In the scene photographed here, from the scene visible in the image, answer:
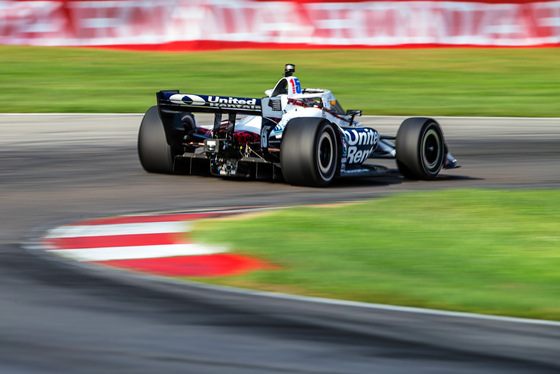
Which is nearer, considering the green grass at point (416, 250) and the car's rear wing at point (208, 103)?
the green grass at point (416, 250)

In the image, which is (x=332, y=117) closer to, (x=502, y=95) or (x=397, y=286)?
(x=397, y=286)

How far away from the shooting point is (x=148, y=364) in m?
4.41

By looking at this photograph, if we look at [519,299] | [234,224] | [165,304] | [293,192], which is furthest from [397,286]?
[293,192]

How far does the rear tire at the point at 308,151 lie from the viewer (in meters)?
10.6

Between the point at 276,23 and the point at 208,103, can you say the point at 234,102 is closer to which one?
the point at 208,103

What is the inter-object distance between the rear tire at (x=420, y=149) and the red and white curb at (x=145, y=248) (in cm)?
397

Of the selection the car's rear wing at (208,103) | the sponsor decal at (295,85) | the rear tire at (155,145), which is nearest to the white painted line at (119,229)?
the car's rear wing at (208,103)

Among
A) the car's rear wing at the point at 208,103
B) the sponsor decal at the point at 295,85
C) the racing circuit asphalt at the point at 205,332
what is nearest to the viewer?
the racing circuit asphalt at the point at 205,332

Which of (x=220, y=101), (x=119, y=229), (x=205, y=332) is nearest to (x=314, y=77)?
(x=220, y=101)

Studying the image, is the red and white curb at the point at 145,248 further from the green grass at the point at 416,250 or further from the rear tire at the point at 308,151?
the rear tire at the point at 308,151

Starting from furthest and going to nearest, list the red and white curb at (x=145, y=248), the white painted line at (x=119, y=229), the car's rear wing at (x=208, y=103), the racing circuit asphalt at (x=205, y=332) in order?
the car's rear wing at (x=208, y=103) < the white painted line at (x=119, y=229) < the red and white curb at (x=145, y=248) < the racing circuit asphalt at (x=205, y=332)

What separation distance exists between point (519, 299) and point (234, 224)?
3.07 metres

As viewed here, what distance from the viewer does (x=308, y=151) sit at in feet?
35.0

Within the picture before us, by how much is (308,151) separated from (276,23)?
17884 mm
